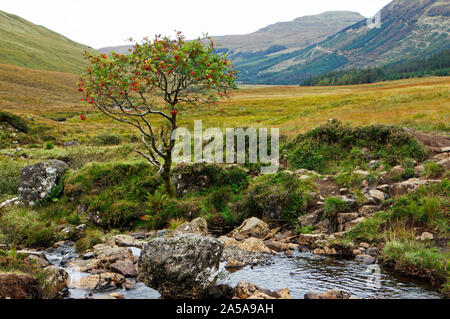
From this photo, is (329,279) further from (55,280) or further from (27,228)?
(27,228)

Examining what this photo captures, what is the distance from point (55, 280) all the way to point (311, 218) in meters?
10.4

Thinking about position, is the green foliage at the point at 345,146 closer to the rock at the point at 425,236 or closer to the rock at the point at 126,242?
the rock at the point at 425,236

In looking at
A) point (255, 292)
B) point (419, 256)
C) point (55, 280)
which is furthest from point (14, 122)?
point (419, 256)

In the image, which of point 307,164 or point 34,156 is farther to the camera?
point 34,156

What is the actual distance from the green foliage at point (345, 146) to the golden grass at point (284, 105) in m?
2.98

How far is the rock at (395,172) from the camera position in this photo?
16.4m

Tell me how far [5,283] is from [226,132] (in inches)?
755

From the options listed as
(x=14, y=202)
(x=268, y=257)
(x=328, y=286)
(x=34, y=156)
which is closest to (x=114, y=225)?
(x=14, y=202)

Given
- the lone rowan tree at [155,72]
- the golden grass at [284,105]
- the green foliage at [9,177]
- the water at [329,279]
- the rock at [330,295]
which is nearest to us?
the rock at [330,295]

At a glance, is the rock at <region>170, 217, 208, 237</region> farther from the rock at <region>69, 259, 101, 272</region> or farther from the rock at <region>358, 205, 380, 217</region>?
the rock at <region>358, 205, 380, 217</region>

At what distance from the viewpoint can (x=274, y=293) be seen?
9.77 meters

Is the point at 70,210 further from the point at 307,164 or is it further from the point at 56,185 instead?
the point at 307,164

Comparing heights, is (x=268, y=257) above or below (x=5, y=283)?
below

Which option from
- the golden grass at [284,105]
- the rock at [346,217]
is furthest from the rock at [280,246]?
the golden grass at [284,105]
